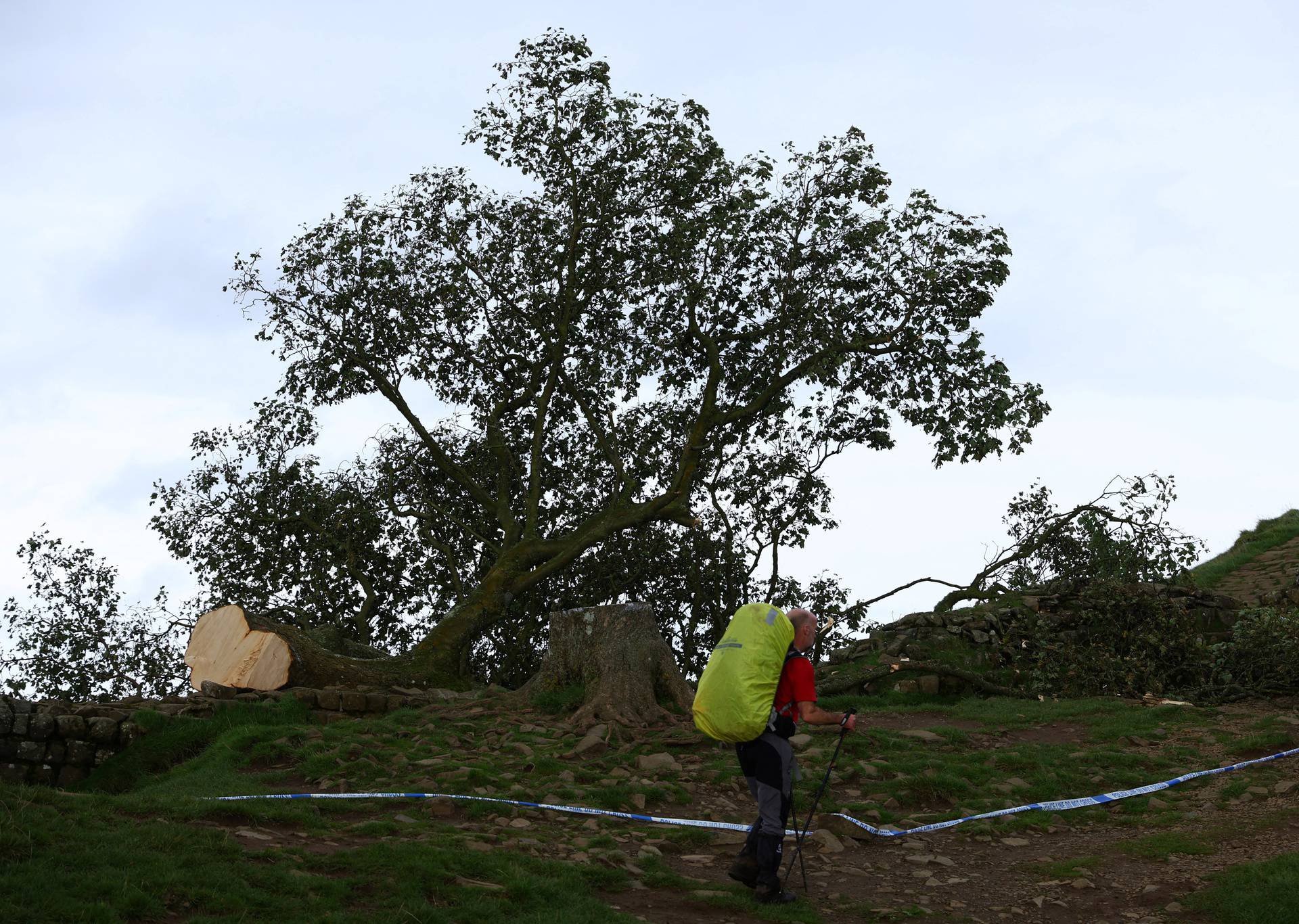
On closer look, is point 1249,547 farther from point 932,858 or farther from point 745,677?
point 745,677

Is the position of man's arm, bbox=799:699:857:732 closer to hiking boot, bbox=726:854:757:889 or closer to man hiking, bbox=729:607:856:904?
man hiking, bbox=729:607:856:904

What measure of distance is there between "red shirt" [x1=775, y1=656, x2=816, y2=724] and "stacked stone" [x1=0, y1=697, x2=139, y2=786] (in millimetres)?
8181

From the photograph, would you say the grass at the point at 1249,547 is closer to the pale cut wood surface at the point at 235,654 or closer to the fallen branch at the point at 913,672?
the fallen branch at the point at 913,672

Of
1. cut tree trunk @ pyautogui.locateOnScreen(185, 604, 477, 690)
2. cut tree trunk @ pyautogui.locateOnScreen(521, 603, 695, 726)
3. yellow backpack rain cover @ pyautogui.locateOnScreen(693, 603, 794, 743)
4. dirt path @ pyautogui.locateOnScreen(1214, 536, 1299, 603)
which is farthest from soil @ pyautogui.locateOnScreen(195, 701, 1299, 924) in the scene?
dirt path @ pyautogui.locateOnScreen(1214, 536, 1299, 603)

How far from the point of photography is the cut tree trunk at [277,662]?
1423 centimetres

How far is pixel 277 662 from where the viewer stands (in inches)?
559

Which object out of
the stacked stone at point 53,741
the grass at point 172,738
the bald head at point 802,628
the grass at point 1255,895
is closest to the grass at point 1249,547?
the grass at point 1255,895

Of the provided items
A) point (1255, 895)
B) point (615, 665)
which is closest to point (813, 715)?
point (1255, 895)

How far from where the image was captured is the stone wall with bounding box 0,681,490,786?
12.0 meters

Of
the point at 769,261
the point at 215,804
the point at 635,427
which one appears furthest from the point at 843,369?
the point at 215,804

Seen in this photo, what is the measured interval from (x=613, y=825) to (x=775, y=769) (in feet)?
8.07

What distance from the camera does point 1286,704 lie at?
15.0 meters

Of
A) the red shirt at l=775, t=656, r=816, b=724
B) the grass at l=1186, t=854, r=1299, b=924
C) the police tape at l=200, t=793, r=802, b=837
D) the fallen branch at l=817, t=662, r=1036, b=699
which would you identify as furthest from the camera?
the fallen branch at l=817, t=662, r=1036, b=699

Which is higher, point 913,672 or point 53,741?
point 53,741
